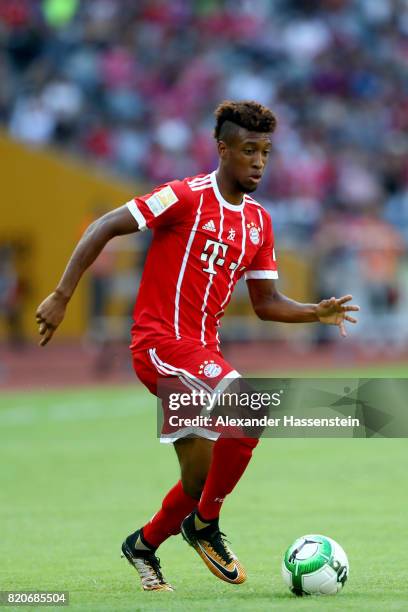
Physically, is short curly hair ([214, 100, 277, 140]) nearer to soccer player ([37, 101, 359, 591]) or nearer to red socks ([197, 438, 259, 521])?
soccer player ([37, 101, 359, 591])

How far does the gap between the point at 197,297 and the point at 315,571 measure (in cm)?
145

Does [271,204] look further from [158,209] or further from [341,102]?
[158,209]

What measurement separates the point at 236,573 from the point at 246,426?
796mm

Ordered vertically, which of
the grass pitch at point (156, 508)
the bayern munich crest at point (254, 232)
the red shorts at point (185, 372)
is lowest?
the grass pitch at point (156, 508)

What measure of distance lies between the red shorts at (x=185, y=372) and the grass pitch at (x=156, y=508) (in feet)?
2.55

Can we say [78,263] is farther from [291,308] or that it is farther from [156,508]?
[156,508]

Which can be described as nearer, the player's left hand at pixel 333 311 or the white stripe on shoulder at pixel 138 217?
the white stripe on shoulder at pixel 138 217

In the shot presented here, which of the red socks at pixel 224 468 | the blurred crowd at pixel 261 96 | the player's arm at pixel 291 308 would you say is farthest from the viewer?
the blurred crowd at pixel 261 96

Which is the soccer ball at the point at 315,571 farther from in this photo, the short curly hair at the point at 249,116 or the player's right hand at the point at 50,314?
the short curly hair at the point at 249,116

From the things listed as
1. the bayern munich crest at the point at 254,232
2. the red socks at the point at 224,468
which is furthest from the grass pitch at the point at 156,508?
the bayern munich crest at the point at 254,232

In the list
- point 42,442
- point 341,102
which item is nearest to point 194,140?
point 341,102

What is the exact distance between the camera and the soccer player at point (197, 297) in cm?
657

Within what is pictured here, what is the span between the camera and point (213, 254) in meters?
6.78

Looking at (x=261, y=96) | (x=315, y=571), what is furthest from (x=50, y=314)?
(x=261, y=96)
